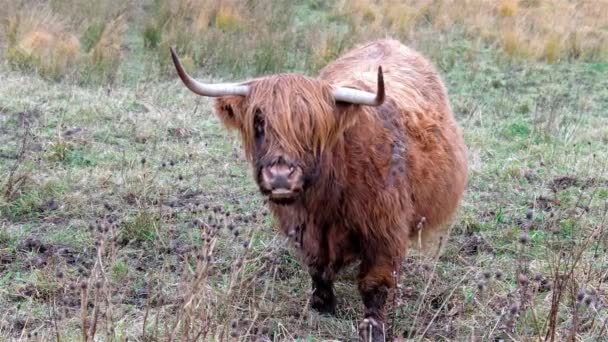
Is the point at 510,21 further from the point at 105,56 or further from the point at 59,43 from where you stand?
the point at 59,43

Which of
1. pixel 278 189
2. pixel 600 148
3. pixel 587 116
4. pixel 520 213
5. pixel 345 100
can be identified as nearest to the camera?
pixel 278 189

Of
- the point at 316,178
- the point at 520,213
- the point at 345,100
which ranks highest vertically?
the point at 345,100

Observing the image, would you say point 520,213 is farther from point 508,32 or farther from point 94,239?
point 508,32

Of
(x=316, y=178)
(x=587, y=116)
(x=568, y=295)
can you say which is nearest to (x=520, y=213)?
(x=568, y=295)

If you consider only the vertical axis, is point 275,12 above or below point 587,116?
above

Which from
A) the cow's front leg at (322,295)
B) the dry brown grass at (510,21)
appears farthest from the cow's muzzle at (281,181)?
the dry brown grass at (510,21)

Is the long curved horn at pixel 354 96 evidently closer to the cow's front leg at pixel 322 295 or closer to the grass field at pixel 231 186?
the grass field at pixel 231 186

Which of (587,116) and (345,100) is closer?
(345,100)

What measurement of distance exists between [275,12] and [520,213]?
21.1 feet

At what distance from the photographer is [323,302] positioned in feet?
12.3

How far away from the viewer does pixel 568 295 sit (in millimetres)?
3658

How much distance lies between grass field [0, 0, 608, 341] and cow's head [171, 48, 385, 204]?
0.73 feet

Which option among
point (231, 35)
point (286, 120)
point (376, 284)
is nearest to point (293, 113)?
point (286, 120)

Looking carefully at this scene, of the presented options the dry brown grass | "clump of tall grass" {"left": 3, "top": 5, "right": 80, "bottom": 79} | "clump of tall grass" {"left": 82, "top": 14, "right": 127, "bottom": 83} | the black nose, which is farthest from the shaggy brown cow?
the dry brown grass
